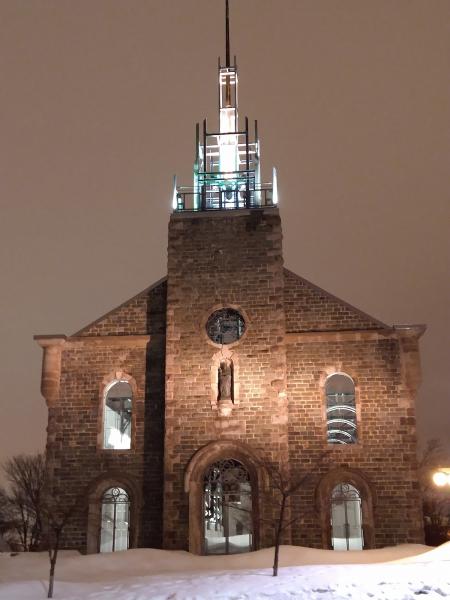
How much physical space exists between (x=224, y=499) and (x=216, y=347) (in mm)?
4737

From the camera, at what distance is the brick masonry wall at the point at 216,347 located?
2259cm

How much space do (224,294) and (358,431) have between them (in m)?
6.14

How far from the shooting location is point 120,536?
81.7 ft

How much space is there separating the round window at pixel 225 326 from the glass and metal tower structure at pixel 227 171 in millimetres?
4002

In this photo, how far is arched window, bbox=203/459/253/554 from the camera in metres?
22.6

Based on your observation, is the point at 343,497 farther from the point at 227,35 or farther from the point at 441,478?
the point at 227,35

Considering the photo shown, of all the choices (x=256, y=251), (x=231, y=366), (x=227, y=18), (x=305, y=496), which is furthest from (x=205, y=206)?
(x=227, y=18)

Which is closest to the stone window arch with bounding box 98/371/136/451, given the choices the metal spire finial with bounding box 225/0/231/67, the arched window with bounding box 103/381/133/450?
the arched window with bounding box 103/381/133/450

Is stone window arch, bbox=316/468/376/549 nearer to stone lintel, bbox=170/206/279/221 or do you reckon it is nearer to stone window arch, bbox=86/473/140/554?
stone window arch, bbox=86/473/140/554

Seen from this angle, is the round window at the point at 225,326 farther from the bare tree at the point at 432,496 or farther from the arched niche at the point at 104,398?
the bare tree at the point at 432,496

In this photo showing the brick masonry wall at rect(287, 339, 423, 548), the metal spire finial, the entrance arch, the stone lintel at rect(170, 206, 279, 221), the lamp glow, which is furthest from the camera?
the metal spire finial

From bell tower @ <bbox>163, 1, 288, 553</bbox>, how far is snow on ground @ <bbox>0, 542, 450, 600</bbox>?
227 cm

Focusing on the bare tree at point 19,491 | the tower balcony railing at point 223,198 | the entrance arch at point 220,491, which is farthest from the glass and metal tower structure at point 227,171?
the bare tree at point 19,491

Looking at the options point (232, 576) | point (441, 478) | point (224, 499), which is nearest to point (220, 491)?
point (224, 499)
